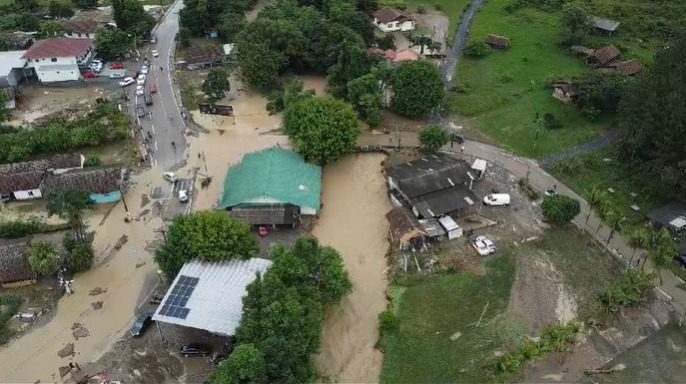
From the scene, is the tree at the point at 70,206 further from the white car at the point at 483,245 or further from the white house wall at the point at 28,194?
the white car at the point at 483,245

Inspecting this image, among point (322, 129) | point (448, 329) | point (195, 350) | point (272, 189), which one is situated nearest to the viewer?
point (195, 350)

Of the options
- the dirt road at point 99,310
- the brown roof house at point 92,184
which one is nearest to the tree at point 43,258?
the dirt road at point 99,310

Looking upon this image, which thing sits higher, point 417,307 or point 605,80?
point 605,80

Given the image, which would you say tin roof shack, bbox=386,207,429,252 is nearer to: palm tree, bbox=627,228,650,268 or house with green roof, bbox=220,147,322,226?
house with green roof, bbox=220,147,322,226

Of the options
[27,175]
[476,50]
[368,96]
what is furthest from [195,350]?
[476,50]

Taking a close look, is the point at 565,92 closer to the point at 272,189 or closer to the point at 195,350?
the point at 272,189

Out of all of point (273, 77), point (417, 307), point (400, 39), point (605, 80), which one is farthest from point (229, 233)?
point (400, 39)

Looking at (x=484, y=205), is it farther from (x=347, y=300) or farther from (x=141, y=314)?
(x=141, y=314)
